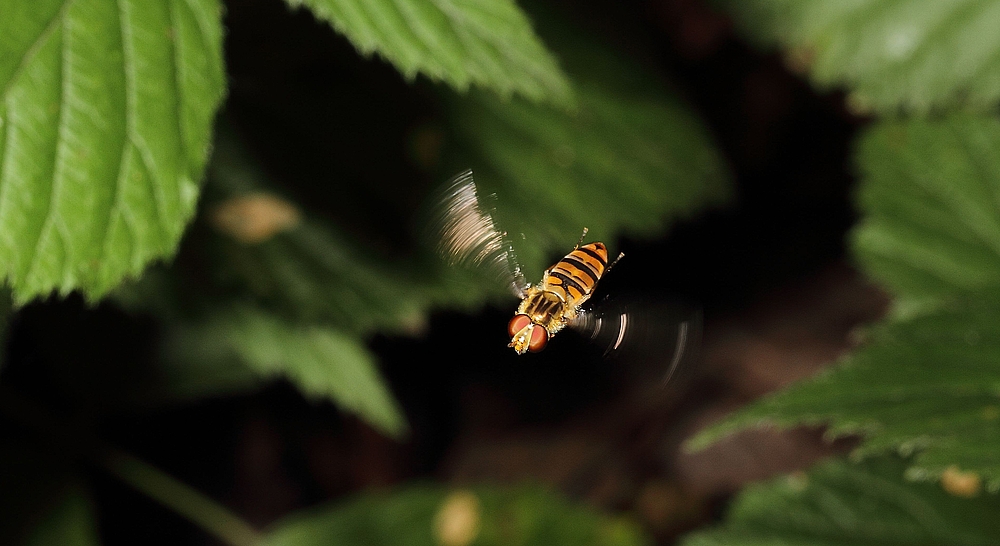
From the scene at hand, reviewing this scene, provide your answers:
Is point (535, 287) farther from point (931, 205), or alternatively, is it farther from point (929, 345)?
point (931, 205)

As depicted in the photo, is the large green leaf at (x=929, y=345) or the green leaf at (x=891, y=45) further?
the green leaf at (x=891, y=45)

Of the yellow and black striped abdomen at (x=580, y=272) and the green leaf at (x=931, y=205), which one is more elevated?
the green leaf at (x=931, y=205)

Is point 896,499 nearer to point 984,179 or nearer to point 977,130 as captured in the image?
point 984,179

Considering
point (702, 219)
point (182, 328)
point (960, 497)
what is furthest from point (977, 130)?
point (182, 328)

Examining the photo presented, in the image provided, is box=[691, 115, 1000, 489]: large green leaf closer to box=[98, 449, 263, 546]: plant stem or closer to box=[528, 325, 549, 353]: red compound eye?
Result: box=[528, 325, 549, 353]: red compound eye

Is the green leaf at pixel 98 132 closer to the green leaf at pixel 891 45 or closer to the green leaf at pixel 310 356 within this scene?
the green leaf at pixel 310 356

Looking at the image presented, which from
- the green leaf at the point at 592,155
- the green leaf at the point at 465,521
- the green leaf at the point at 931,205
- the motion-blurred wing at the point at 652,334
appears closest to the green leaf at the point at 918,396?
the motion-blurred wing at the point at 652,334
